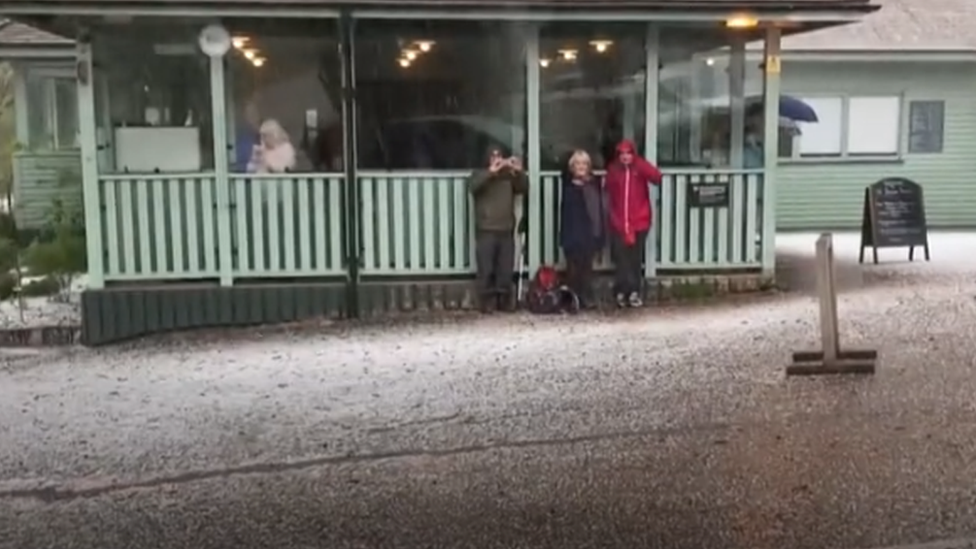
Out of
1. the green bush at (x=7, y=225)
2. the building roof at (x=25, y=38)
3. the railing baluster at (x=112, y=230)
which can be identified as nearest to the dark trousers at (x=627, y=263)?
the railing baluster at (x=112, y=230)

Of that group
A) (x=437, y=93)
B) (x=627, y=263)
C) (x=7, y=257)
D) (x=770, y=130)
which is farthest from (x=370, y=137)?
(x=7, y=257)

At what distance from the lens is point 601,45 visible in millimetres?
11836

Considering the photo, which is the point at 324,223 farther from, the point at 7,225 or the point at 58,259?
the point at 7,225

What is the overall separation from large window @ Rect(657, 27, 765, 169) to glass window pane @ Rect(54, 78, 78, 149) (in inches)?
442

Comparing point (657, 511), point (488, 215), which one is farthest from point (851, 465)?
→ point (488, 215)

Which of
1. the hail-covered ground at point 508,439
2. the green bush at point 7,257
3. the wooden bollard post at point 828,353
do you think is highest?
the green bush at point 7,257

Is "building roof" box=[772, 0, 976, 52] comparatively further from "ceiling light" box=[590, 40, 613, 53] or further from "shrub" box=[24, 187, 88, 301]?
"shrub" box=[24, 187, 88, 301]

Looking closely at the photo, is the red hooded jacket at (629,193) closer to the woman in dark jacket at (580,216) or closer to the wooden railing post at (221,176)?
the woman in dark jacket at (580,216)

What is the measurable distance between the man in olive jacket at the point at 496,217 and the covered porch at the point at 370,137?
333 millimetres

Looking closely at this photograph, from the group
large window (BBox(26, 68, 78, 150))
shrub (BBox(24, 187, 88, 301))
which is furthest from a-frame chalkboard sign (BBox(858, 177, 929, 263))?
large window (BBox(26, 68, 78, 150))

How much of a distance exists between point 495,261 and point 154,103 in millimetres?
3807

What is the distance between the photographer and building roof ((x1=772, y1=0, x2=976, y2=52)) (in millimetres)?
18688

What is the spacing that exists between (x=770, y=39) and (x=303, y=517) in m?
8.37

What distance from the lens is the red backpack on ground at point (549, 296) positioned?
11477 mm
